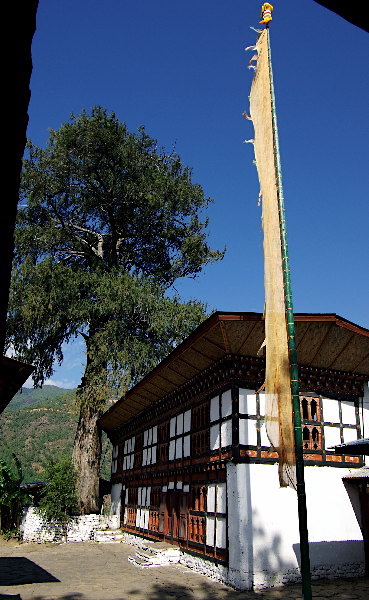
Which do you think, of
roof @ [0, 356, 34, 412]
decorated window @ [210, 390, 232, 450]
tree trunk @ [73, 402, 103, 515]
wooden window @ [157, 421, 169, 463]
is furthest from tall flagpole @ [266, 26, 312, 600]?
tree trunk @ [73, 402, 103, 515]

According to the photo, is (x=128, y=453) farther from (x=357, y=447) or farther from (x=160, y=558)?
(x=357, y=447)

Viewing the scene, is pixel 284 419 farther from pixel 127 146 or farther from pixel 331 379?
pixel 127 146

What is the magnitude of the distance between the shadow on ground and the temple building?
404 cm

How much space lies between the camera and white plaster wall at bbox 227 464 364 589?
10.8m

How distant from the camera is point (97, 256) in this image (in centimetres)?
2669

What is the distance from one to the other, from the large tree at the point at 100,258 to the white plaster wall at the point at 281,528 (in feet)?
39.5

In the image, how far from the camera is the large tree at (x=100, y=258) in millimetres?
23031

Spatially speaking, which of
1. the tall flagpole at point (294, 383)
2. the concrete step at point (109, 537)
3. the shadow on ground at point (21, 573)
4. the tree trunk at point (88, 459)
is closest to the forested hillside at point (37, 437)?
the tree trunk at point (88, 459)

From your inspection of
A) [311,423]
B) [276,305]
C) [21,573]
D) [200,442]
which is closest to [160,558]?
[200,442]

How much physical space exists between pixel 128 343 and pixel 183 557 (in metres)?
11.2

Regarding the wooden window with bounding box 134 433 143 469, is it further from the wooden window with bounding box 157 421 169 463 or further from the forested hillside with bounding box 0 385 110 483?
the forested hillside with bounding box 0 385 110 483

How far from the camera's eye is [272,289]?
683 centimetres

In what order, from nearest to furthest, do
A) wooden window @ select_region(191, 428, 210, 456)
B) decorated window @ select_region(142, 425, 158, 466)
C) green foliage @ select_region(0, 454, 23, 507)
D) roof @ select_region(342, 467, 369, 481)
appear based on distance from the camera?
1. roof @ select_region(342, 467, 369, 481)
2. wooden window @ select_region(191, 428, 210, 456)
3. decorated window @ select_region(142, 425, 158, 466)
4. green foliage @ select_region(0, 454, 23, 507)

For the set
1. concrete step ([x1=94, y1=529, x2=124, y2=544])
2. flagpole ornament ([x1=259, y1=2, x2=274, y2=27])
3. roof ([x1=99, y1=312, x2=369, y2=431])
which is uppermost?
flagpole ornament ([x1=259, y1=2, x2=274, y2=27])
